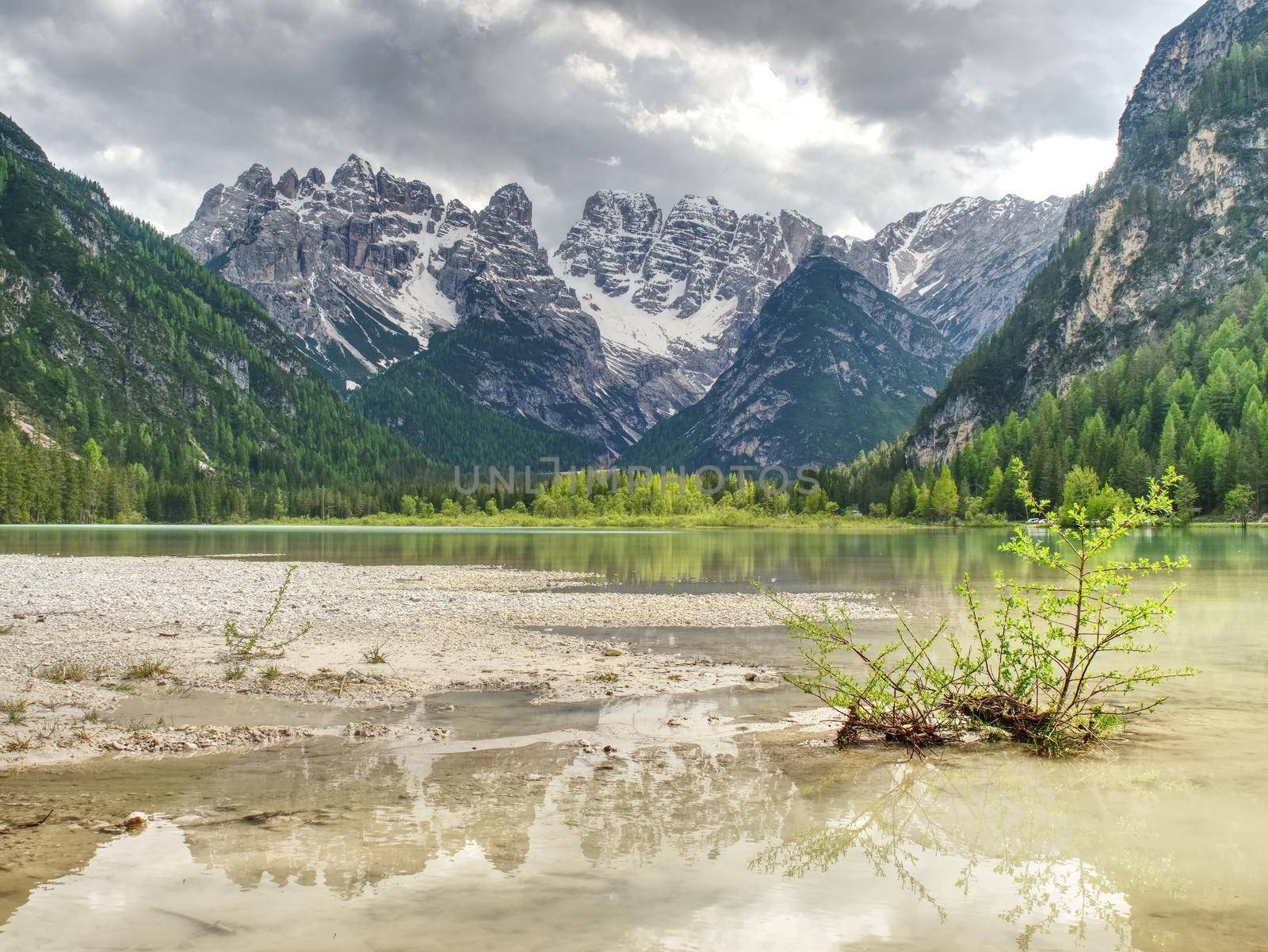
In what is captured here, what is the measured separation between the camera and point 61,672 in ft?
60.6

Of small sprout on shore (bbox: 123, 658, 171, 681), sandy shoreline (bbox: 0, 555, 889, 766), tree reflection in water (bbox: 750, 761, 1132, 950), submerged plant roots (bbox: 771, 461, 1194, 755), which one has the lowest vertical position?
sandy shoreline (bbox: 0, 555, 889, 766)

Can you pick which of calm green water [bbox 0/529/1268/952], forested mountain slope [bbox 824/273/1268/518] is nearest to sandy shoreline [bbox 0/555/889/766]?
calm green water [bbox 0/529/1268/952]

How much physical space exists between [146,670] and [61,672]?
1587 mm

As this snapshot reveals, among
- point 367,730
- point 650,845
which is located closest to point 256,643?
point 367,730

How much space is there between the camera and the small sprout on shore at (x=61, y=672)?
1816 centimetres

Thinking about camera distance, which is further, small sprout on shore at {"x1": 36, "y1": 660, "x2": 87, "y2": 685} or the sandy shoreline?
small sprout on shore at {"x1": 36, "y1": 660, "x2": 87, "y2": 685}

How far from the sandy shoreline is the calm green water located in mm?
2508

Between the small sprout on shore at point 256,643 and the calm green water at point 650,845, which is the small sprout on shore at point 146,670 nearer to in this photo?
the small sprout on shore at point 256,643

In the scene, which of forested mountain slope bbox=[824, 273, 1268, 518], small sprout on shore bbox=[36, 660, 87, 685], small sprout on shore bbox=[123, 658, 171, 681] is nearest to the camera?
small sprout on shore bbox=[36, 660, 87, 685]

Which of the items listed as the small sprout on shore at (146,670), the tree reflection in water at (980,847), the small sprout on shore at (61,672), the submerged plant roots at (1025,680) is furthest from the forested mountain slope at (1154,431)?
the small sprout on shore at (61,672)

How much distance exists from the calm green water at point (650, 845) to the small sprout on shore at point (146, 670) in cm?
693

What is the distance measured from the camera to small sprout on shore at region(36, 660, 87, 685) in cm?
1816

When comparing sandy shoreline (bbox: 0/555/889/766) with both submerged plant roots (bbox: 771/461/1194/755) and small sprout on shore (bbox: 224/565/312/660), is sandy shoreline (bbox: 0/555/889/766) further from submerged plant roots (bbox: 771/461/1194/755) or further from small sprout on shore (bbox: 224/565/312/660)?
submerged plant roots (bbox: 771/461/1194/755)

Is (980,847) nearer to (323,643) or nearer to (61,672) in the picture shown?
(61,672)
